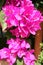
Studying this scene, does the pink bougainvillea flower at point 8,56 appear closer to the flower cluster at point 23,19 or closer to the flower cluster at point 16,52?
the flower cluster at point 16,52

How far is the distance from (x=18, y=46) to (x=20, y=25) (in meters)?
0.11

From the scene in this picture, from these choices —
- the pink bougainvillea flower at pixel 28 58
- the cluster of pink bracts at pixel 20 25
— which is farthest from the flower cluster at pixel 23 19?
the pink bougainvillea flower at pixel 28 58

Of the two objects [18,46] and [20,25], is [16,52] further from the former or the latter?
[20,25]

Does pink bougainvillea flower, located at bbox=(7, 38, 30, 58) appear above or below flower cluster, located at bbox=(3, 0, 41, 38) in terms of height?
below

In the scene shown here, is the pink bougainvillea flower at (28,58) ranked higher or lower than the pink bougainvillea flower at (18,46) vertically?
lower

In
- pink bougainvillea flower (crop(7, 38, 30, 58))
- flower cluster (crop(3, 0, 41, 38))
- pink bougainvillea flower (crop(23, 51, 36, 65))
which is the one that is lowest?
pink bougainvillea flower (crop(23, 51, 36, 65))

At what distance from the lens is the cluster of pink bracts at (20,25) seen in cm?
96

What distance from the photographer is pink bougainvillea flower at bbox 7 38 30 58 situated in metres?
0.98

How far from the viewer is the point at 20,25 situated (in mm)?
953

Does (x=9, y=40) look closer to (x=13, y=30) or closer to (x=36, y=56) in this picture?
(x=13, y=30)

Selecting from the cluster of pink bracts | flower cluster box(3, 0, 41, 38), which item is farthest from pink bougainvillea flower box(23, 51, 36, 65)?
flower cluster box(3, 0, 41, 38)

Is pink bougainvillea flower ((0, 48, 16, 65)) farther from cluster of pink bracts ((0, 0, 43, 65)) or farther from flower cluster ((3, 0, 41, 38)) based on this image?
flower cluster ((3, 0, 41, 38))

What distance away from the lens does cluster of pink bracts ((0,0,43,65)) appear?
0.96m

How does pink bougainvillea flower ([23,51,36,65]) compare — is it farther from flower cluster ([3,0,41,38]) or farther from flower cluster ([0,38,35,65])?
flower cluster ([3,0,41,38])
